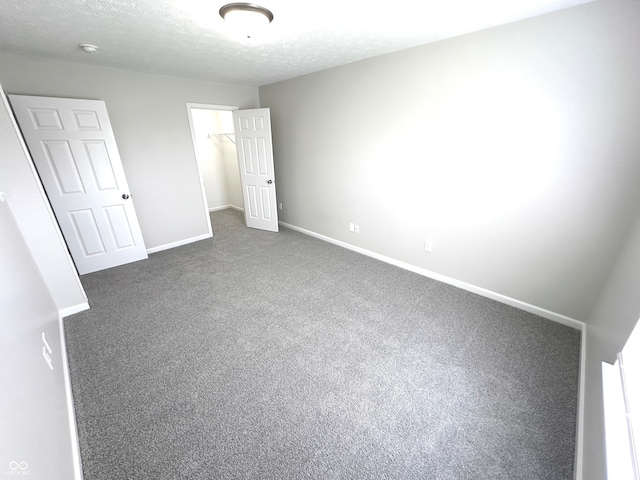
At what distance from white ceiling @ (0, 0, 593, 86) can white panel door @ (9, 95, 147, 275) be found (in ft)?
1.71

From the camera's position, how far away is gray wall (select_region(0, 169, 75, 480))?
809mm

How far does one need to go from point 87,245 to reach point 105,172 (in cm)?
93

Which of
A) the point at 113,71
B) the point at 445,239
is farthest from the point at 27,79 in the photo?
the point at 445,239

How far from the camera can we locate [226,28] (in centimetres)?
194

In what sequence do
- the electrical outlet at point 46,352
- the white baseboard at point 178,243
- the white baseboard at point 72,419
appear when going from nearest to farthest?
the white baseboard at point 72,419 → the electrical outlet at point 46,352 → the white baseboard at point 178,243

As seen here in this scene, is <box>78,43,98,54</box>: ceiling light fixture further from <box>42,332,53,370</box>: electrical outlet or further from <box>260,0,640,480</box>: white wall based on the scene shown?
<box>42,332,53,370</box>: electrical outlet

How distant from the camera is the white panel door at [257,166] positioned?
3890 mm

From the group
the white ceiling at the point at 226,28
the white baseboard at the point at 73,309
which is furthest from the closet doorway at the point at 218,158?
the white baseboard at the point at 73,309

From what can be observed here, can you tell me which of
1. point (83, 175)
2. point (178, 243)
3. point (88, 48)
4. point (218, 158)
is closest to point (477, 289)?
point (178, 243)

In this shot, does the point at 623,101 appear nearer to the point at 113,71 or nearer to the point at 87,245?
the point at 113,71

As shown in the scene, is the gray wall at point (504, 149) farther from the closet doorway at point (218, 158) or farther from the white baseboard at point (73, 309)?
the white baseboard at point (73, 309)

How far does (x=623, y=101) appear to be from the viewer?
63.2 inches

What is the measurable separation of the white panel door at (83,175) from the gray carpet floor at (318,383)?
0.59m

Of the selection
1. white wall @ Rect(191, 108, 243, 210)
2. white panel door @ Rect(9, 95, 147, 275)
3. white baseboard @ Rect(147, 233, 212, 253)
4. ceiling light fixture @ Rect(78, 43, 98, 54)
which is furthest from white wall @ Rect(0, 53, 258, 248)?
white wall @ Rect(191, 108, 243, 210)
